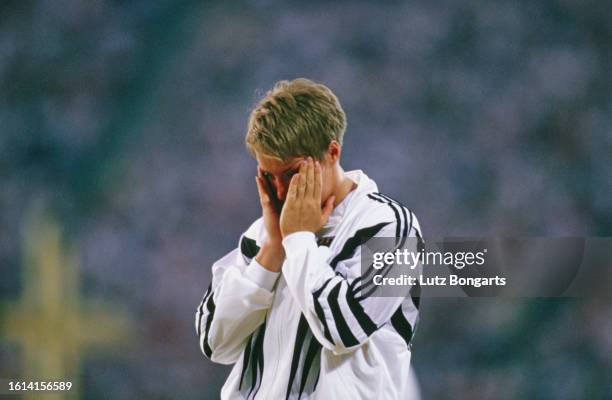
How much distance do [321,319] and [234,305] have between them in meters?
0.19

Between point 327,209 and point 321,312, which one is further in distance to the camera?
point 327,209

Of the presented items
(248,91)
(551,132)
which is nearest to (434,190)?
(551,132)

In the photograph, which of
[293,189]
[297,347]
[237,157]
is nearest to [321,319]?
[297,347]

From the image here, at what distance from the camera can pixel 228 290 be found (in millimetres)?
1376

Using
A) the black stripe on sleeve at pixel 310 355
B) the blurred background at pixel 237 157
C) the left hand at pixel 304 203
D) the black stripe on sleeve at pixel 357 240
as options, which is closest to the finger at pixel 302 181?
the left hand at pixel 304 203

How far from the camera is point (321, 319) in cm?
124

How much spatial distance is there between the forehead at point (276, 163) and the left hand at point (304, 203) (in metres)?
0.02

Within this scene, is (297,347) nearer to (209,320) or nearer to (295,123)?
(209,320)

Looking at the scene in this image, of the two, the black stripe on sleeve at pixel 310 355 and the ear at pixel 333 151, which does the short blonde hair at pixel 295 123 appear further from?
the black stripe on sleeve at pixel 310 355

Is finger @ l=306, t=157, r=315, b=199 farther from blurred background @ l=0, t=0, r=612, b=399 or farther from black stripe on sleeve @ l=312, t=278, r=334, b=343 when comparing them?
blurred background @ l=0, t=0, r=612, b=399

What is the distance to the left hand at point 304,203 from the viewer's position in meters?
1.33

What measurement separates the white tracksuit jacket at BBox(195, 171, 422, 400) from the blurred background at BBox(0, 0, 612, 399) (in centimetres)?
107

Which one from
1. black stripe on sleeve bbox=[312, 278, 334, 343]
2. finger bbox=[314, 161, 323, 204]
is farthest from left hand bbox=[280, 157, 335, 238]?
black stripe on sleeve bbox=[312, 278, 334, 343]

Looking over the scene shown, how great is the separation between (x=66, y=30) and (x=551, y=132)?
5.07 feet
